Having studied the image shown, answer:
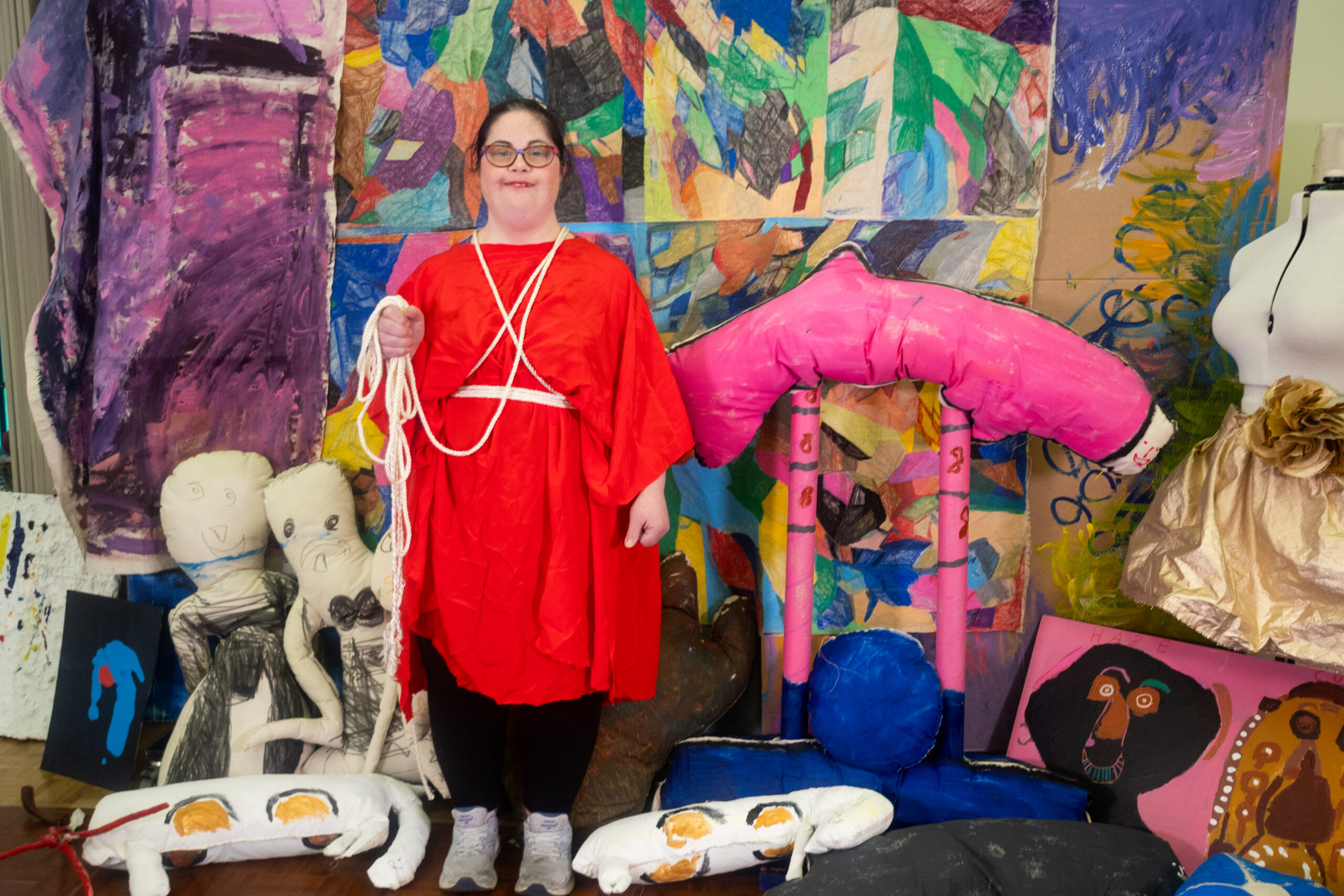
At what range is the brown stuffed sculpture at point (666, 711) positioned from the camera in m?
1.85

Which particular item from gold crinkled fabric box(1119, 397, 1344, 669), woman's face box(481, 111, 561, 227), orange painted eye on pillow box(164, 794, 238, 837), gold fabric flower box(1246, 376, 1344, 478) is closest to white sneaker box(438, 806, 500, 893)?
orange painted eye on pillow box(164, 794, 238, 837)

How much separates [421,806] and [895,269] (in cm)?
154

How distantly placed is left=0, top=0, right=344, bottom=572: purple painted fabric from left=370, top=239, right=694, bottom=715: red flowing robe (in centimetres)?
63

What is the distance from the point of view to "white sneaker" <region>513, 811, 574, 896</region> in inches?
65.9

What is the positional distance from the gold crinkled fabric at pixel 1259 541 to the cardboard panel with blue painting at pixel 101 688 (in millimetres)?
2215

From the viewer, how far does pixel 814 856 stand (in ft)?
5.43

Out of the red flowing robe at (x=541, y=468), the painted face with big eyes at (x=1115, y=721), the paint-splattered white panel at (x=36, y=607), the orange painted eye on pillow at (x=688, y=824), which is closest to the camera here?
the red flowing robe at (x=541, y=468)

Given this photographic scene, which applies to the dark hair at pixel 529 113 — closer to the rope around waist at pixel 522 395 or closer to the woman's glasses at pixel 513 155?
the woman's glasses at pixel 513 155

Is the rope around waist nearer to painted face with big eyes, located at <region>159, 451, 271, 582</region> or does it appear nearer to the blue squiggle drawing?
painted face with big eyes, located at <region>159, 451, 271, 582</region>

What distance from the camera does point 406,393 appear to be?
62.8 inches

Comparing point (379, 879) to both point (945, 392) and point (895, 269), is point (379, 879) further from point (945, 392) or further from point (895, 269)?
point (895, 269)

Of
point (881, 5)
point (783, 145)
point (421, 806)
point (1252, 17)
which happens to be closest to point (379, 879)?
point (421, 806)

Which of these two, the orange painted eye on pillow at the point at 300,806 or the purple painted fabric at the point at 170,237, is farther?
the purple painted fabric at the point at 170,237

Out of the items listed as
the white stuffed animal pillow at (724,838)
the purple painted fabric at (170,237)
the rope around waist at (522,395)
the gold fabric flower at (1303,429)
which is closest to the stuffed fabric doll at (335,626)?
the purple painted fabric at (170,237)
